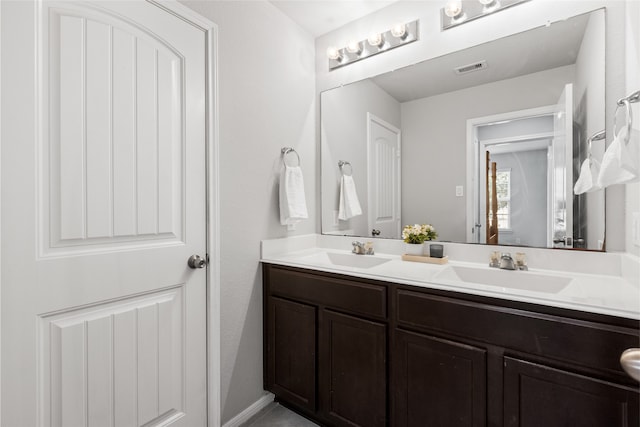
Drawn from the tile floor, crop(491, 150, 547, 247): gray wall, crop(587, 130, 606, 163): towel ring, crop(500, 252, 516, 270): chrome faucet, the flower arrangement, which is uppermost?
crop(587, 130, 606, 163): towel ring

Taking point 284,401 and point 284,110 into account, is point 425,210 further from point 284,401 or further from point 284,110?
point 284,401

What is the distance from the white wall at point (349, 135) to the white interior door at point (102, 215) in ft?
3.11

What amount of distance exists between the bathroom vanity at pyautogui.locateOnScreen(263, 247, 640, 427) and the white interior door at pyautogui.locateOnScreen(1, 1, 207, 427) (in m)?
0.49

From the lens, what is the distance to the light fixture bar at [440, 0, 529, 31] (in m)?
Answer: 1.59

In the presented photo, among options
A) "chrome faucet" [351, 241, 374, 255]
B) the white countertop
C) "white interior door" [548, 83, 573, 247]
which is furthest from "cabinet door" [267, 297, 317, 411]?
"white interior door" [548, 83, 573, 247]

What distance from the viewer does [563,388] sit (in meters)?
1.01

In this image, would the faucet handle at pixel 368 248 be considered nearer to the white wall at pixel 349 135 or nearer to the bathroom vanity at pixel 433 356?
the white wall at pixel 349 135

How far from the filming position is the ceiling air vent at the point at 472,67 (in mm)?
1671

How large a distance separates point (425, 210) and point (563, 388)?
3.49 ft

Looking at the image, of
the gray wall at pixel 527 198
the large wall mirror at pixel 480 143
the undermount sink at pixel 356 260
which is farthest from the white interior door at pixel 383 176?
the gray wall at pixel 527 198

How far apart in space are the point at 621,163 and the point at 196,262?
1603 millimetres

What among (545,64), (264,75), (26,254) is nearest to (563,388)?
(545,64)

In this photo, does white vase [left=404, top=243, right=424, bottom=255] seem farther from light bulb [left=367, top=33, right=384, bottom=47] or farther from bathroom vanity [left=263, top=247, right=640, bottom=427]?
light bulb [left=367, top=33, right=384, bottom=47]

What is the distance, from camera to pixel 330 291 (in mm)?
1562
